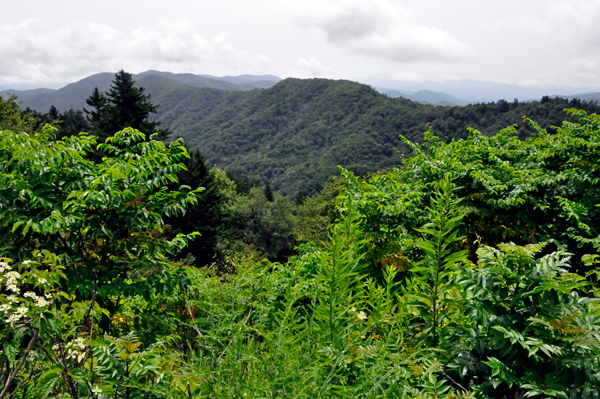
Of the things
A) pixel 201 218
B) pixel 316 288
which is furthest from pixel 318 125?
pixel 316 288

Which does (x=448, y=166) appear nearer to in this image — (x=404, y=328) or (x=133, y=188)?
(x=404, y=328)

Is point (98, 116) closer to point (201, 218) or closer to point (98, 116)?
point (98, 116)

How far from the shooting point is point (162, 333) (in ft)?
6.45

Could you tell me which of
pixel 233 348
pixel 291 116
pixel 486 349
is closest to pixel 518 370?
pixel 486 349

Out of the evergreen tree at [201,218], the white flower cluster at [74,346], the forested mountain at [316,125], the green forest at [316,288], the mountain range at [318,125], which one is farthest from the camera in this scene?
the forested mountain at [316,125]

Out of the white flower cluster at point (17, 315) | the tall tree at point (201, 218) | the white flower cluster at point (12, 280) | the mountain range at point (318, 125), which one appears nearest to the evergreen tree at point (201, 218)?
the tall tree at point (201, 218)

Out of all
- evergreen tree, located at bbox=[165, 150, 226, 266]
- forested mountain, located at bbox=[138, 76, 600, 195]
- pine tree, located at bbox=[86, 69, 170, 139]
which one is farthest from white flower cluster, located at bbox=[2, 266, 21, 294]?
forested mountain, located at bbox=[138, 76, 600, 195]

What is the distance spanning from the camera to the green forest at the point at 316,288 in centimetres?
117

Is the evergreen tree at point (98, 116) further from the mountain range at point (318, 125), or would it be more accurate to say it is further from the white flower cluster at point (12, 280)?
the mountain range at point (318, 125)

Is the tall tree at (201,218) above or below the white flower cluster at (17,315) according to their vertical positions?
below

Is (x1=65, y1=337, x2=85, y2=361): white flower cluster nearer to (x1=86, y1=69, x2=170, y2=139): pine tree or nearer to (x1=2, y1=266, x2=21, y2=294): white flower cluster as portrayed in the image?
(x1=2, y1=266, x2=21, y2=294): white flower cluster

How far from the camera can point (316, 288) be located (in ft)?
4.25

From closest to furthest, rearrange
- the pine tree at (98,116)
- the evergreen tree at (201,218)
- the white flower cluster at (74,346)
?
the white flower cluster at (74,346)
the pine tree at (98,116)
the evergreen tree at (201,218)

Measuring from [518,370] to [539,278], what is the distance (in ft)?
1.14
